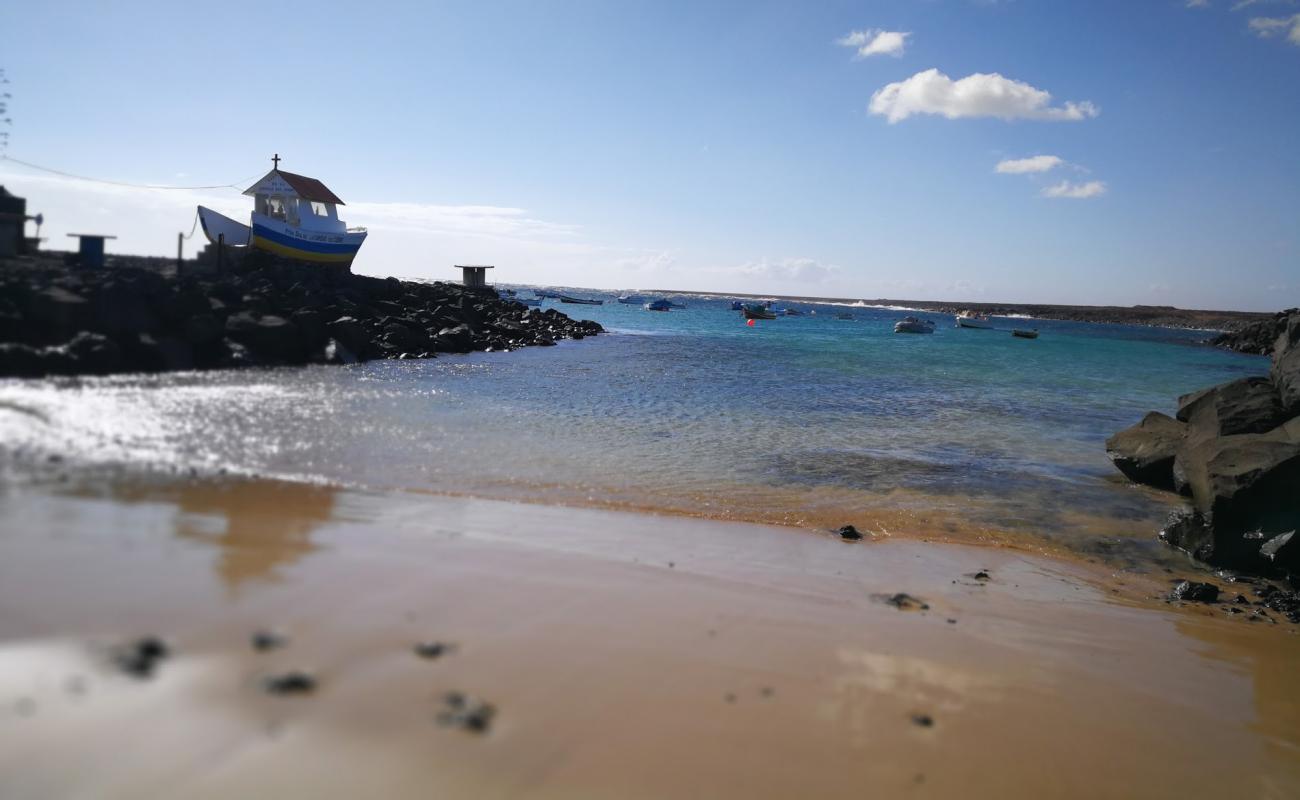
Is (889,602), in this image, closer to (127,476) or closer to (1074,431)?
(127,476)

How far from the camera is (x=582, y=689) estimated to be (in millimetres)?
4730

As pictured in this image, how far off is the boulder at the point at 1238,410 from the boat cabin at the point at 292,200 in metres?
31.2

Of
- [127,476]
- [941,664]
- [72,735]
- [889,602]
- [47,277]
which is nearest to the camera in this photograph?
[72,735]

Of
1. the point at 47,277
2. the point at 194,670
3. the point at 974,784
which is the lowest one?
the point at 974,784

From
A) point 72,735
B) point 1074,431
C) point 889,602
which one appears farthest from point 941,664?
point 1074,431

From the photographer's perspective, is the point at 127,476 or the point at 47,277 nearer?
the point at 127,476

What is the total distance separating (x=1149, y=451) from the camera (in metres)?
13.7

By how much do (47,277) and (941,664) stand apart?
2070 centimetres

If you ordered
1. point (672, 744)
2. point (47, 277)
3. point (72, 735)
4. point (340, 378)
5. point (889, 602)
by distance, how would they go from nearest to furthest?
point (72, 735) < point (672, 744) < point (889, 602) < point (47, 277) < point (340, 378)

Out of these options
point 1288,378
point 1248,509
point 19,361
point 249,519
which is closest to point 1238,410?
point 1288,378

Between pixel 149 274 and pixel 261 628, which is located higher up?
pixel 149 274

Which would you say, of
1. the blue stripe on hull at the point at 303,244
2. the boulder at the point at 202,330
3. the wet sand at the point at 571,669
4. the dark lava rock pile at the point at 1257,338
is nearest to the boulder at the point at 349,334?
the boulder at the point at 202,330

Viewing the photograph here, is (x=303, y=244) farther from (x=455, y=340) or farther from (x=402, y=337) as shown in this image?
(x=402, y=337)

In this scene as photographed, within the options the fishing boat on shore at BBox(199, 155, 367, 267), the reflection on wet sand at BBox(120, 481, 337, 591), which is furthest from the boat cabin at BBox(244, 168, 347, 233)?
the reflection on wet sand at BBox(120, 481, 337, 591)
